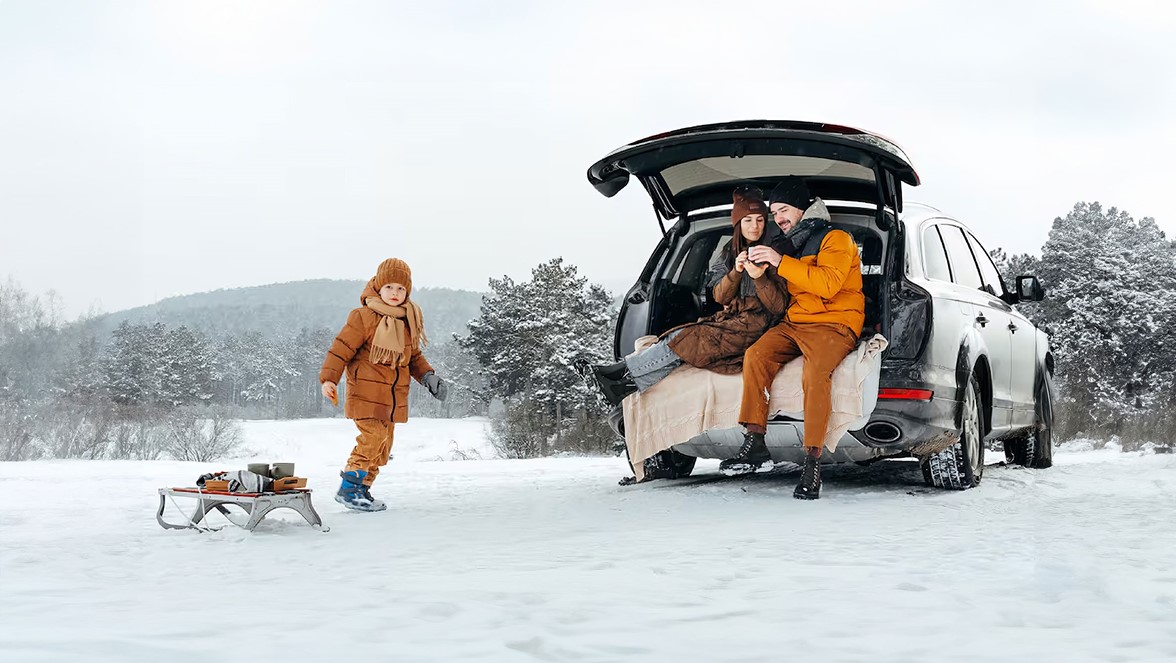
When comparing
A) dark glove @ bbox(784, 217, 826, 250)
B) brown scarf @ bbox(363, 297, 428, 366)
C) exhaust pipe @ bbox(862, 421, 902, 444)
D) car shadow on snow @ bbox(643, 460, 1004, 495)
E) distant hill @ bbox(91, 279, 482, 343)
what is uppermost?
distant hill @ bbox(91, 279, 482, 343)

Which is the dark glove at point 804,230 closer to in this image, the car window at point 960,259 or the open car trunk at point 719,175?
the open car trunk at point 719,175

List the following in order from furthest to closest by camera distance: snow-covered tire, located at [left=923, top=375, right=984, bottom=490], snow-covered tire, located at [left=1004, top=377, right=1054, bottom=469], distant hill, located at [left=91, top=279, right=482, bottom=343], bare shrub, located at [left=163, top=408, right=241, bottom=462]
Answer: distant hill, located at [left=91, top=279, right=482, bottom=343] < bare shrub, located at [left=163, top=408, right=241, bottom=462] < snow-covered tire, located at [left=1004, top=377, right=1054, bottom=469] < snow-covered tire, located at [left=923, top=375, right=984, bottom=490]

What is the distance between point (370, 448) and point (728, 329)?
2174 mm

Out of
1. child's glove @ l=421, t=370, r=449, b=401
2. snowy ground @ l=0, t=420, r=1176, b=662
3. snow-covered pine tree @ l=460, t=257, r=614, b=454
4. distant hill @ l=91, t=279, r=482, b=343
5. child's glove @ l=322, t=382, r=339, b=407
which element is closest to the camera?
snowy ground @ l=0, t=420, r=1176, b=662

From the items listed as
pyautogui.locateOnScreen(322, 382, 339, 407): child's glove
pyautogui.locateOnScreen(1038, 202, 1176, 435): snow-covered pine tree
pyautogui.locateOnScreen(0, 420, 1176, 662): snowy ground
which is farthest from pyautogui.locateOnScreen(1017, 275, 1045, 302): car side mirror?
pyautogui.locateOnScreen(1038, 202, 1176, 435): snow-covered pine tree

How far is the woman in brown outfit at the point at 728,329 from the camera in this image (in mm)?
5992

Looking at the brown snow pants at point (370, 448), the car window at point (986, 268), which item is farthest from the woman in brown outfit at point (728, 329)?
the car window at point (986, 268)

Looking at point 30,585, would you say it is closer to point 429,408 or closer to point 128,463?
point 128,463

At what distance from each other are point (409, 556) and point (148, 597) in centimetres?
106

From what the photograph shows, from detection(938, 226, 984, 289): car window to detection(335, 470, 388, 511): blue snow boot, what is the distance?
146 inches

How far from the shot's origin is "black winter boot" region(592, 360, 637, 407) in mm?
6133

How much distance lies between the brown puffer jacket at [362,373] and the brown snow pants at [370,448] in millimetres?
53

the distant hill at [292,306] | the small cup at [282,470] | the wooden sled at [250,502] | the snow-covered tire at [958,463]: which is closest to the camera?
the wooden sled at [250,502]

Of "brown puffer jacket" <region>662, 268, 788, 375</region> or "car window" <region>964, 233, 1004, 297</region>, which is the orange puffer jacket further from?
"car window" <region>964, 233, 1004, 297</region>
